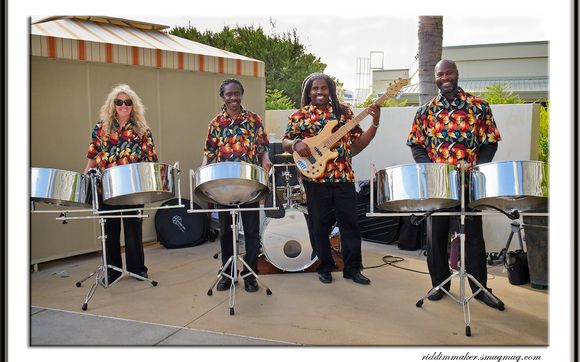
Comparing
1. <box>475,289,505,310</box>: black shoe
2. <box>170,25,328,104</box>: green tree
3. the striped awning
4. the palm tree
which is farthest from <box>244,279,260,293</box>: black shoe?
<box>170,25,328,104</box>: green tree

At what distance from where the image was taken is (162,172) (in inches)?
106

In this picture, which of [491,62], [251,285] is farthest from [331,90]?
[491,62]

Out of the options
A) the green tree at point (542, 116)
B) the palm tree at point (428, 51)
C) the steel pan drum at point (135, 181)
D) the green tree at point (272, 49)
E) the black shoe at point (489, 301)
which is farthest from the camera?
the green tree at point (272, 49)

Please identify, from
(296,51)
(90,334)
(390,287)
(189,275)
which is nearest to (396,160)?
(390,287)

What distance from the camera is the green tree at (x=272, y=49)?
39.4 feet

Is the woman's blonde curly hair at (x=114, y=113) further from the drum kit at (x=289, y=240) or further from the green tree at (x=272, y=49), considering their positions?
the green tree at (x=272, y=49)

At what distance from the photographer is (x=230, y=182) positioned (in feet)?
8.31

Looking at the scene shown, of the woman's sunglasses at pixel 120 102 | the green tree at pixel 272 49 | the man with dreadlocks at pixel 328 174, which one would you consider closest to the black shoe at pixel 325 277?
the man with dreadlocks at pixel 328 174

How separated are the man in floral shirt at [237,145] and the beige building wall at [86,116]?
1369 mm

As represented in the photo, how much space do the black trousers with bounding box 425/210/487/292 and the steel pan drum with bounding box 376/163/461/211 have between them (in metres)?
0.39

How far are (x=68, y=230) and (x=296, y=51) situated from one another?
9.70 m

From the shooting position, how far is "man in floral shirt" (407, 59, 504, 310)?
270 centimetres

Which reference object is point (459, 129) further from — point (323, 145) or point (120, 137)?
point (120, 137)

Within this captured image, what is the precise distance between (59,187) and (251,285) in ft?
3.88
